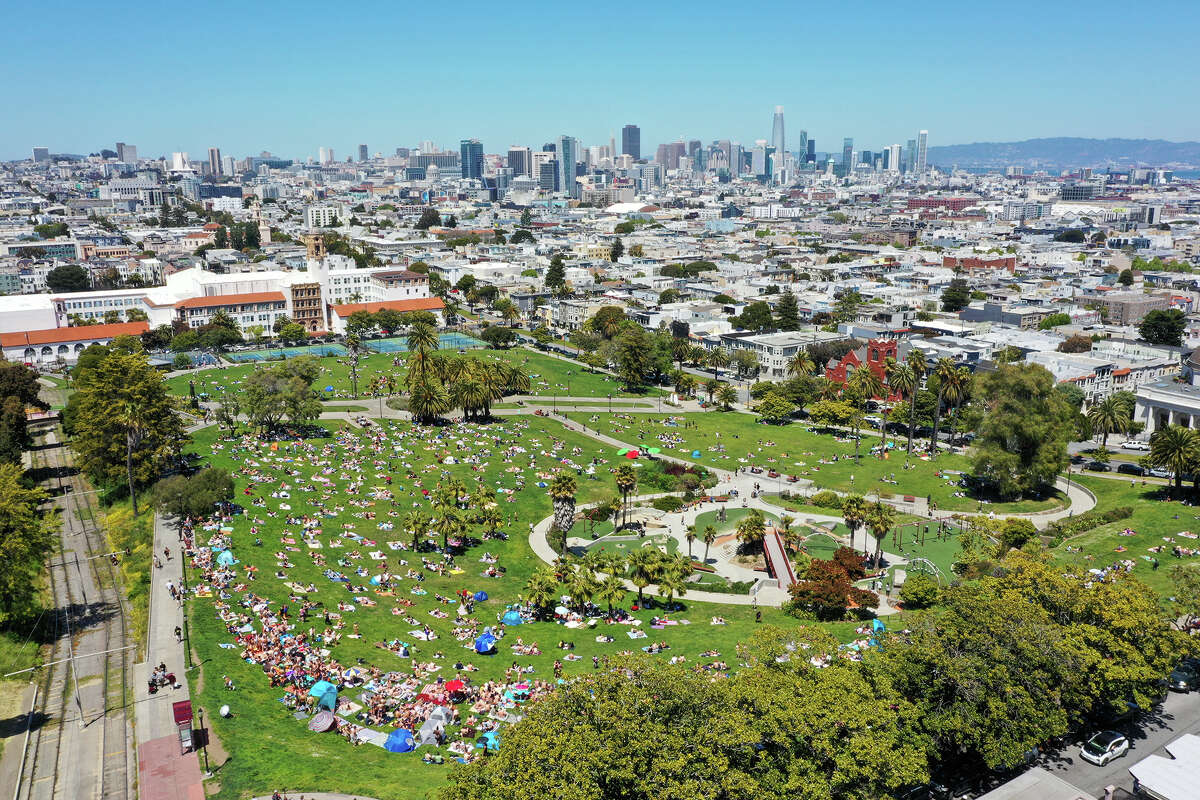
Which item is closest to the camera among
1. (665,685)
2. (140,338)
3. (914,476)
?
(665,685)

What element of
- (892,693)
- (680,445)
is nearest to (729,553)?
(680,445)

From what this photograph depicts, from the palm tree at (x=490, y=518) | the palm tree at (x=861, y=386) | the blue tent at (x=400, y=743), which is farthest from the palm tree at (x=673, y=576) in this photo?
the palm tree at (x=861, y=386)

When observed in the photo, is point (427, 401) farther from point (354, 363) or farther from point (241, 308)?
point (241, 308)

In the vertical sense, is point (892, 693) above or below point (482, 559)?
A: above

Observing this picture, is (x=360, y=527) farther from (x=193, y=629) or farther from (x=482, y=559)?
(x=193, y=629)

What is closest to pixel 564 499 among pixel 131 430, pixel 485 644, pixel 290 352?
pixel 485 644

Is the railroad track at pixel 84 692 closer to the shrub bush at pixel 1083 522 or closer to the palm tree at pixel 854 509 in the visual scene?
the palm tree at pixel 854 509

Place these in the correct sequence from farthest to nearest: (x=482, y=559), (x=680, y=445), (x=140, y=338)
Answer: (x=140, y=338), (x=680, y=445), (x=482, y=559)
